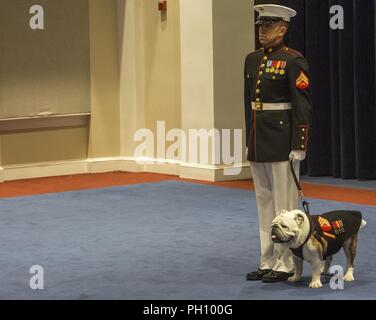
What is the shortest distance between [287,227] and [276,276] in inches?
18.1

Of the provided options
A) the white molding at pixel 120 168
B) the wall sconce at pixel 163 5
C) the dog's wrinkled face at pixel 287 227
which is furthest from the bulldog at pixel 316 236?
the wall sconce at pixel 163 5

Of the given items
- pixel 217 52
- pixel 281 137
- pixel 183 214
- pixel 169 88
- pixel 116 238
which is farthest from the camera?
pixel 169 88

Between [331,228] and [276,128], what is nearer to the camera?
[331,228]

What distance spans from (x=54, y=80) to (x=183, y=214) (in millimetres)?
3214

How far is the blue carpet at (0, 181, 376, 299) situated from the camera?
5.23 metres

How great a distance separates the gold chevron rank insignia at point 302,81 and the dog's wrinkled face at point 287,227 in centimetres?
70

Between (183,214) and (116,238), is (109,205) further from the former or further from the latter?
(116,238)

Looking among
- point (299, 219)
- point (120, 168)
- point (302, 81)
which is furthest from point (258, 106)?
point (120, 168)

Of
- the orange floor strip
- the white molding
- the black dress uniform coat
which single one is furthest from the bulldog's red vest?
the white molding

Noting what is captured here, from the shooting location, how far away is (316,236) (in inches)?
203

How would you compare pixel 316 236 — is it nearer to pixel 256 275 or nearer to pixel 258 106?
pixel 256 275

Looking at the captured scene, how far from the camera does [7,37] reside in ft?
32.8

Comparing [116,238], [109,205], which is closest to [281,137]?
[116,238]

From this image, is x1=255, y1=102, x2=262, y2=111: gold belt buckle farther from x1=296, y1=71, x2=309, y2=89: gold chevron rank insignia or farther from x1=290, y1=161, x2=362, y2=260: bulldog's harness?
x1=290, y1=161, x2=362, y2=260: bulldog's harness
